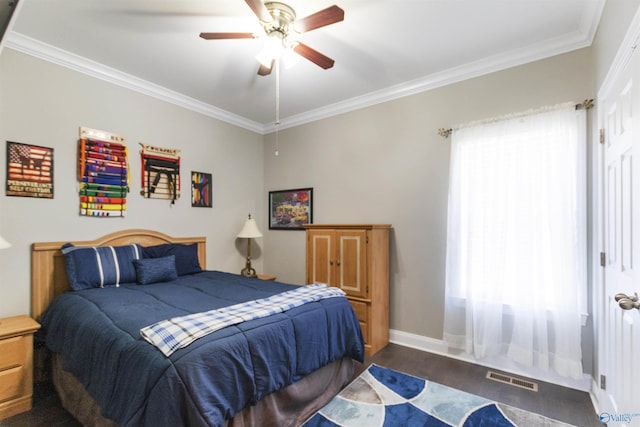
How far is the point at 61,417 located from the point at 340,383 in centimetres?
193

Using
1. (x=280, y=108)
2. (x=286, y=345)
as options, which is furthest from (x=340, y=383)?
(x=280, y=108)

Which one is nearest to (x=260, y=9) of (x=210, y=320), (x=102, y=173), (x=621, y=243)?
(x=210, y=320)

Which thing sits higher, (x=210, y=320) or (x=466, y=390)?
(x=210, y=320)

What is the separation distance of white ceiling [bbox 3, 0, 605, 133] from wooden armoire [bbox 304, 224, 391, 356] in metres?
1.57

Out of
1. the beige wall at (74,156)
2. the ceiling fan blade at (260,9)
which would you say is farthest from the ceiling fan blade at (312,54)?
the beige wall at (74,156)

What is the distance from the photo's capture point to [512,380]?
2541 millimetres

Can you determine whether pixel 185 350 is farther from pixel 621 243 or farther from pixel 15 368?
pixel 621 243

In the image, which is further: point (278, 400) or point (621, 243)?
point (278, 400)

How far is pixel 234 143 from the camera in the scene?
4.29m

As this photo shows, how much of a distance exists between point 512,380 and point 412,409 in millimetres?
1022

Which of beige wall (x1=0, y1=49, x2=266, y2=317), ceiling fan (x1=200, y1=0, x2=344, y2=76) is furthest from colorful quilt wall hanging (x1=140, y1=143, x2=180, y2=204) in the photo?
ceiling fan (x1=200, y1=0, x2=344, y2=76)

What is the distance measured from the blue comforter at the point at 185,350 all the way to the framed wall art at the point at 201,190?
1422mm

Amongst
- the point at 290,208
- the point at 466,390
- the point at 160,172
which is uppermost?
the point at 160,172

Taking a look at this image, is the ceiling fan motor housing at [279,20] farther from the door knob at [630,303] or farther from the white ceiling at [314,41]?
the door knob at [630,303]
